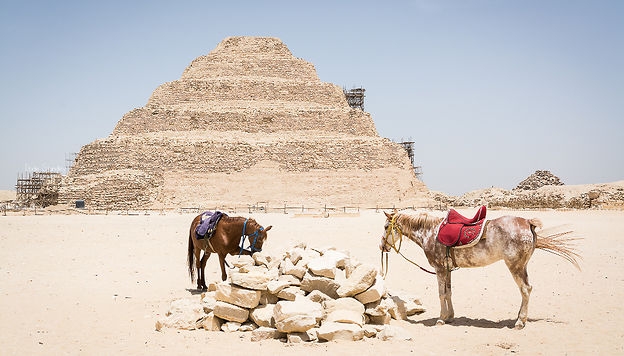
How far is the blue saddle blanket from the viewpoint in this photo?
38.3 ft

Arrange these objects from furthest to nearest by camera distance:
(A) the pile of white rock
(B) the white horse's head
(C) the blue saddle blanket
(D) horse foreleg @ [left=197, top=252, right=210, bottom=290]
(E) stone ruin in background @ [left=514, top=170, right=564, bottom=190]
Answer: (E) stone ruin in background @ [left=514, top=170, right=564, bottom=190] < (D) horse foreleg @ [left=197, top=252, right=210, bottom=290] < (C) the blue saddle blanket < (B) the white horse's head < (A) the pile of white rock

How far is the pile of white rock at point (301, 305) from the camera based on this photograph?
26.8 feet

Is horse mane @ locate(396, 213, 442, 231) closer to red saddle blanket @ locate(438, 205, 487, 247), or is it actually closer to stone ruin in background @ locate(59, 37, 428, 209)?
red saddle blanket @ locate(438, 205, 487, 247)

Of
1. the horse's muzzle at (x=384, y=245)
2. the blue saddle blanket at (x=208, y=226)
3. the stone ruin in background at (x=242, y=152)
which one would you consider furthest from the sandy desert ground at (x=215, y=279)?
the stone ruin in background at (x=242, y=152)

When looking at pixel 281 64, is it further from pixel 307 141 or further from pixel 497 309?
pixel 497 309

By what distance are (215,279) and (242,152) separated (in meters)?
35.3

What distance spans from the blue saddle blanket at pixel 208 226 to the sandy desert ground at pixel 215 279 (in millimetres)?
1397

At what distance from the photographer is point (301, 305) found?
326 inches

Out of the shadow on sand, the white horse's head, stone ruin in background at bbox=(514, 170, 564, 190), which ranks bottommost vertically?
the shadow on sand

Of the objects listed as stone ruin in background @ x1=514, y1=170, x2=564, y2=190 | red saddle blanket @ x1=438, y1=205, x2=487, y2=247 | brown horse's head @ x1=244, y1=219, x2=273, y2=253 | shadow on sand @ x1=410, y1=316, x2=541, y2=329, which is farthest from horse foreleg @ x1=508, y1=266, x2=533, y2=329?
stone ruin in background @ x1=514, y1=170, x2=564, y2=190

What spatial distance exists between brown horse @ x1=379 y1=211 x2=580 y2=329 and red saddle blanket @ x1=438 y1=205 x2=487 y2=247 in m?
0.11

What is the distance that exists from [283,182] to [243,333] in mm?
38292

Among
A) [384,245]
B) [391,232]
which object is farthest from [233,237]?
[391,232]

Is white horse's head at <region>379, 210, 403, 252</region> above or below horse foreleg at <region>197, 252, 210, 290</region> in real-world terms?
above
